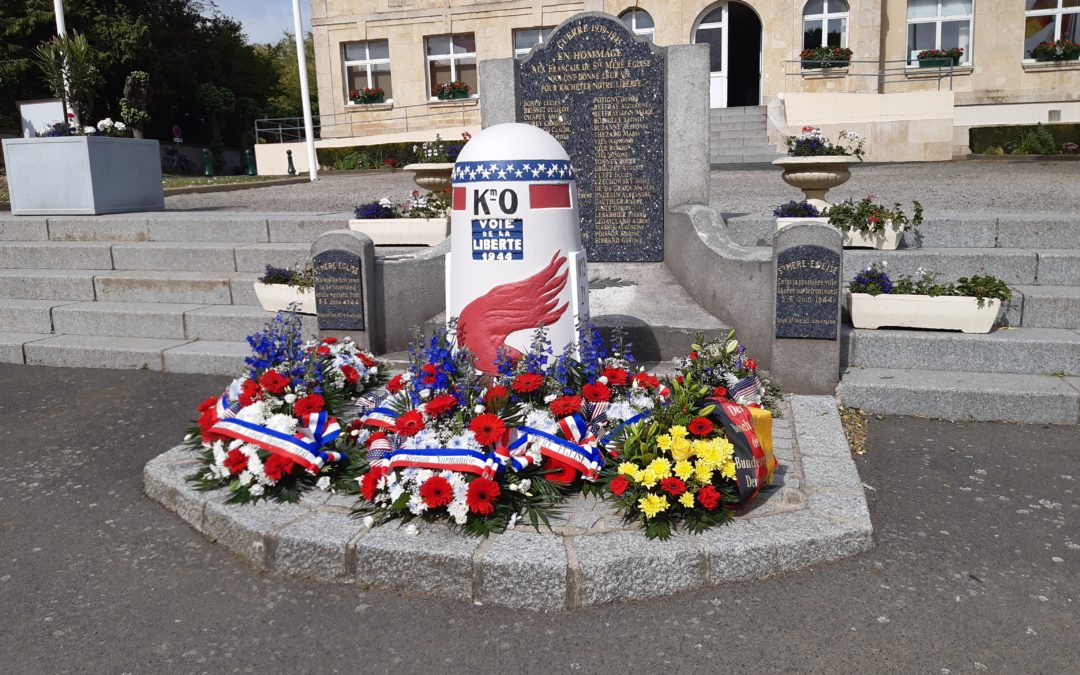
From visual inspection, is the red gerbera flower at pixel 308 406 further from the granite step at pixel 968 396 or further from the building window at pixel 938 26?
the building window at pixel 938 26

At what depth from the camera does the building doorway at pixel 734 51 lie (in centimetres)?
2575

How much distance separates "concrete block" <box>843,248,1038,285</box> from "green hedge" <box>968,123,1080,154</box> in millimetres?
15373

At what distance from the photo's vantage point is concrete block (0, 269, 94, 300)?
861cm

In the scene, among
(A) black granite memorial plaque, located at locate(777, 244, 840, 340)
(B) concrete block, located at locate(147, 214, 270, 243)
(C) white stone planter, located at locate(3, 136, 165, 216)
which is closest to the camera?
(A) black granite memorial plaque, located at locate(777, 244, 840, 340)

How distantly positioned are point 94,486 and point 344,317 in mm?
2302

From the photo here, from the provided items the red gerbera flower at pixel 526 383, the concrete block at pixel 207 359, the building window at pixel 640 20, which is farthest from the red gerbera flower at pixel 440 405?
the building window at pixel 640 20

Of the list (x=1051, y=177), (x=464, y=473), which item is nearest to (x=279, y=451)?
(x=464, y=473)

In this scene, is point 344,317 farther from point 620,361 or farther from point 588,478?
point 588,478

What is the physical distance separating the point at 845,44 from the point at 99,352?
23.1m

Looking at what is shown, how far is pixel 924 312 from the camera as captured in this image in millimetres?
5957

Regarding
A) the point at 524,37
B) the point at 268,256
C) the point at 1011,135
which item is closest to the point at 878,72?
the point at 1011,135

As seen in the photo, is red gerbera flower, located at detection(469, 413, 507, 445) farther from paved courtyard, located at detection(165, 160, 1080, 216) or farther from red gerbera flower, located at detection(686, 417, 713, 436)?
paved courtyard, located at detection(165, 160, 1080, 216)

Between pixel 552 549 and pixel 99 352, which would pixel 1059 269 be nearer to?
pixel 552 549

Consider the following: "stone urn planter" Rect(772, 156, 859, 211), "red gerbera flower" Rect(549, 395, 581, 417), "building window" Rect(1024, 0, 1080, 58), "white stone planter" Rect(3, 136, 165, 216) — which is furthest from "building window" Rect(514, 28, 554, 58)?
"red gerbera flower" Rect(549, 395, 581, 417)
